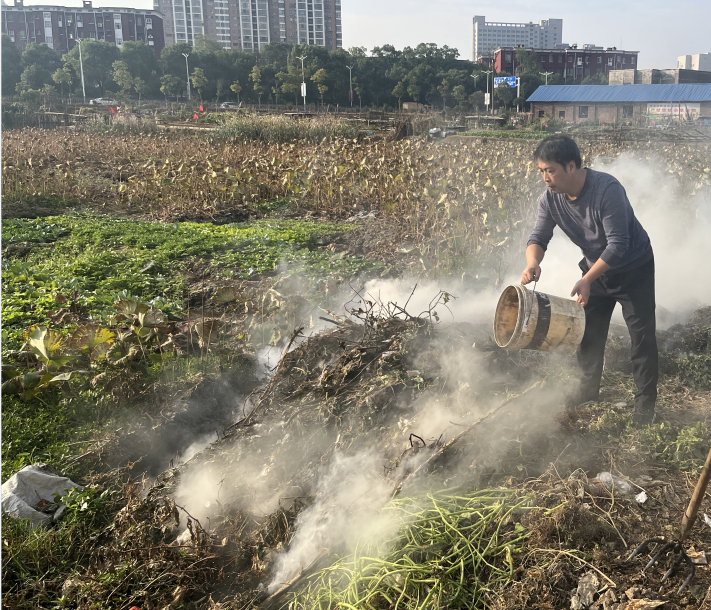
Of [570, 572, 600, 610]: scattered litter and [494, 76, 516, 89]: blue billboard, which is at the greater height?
[494, 76, 516, 89]: blue billboard

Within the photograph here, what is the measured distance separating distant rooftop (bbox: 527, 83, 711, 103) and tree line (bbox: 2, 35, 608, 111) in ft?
16.2

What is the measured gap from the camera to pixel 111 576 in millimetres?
2508

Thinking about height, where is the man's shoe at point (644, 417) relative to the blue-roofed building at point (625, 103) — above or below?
below

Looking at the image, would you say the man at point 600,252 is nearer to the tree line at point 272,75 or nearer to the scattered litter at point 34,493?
the scattered litter at point 34,493

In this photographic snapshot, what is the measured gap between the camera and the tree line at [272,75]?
51.3 meters

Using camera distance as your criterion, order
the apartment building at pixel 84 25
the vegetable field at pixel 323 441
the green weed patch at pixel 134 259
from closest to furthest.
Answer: the vegetable field at pixel 323 441, the green weed patch at pixel 134 259, the apartment building at pixel 84 25

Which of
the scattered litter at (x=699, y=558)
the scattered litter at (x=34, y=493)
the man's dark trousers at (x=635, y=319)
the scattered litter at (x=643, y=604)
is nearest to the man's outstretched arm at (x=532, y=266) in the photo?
the man's dark trousers at (x=635, y=319)

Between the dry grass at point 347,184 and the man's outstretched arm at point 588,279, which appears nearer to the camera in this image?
the man's outstretched arm at point 588,279

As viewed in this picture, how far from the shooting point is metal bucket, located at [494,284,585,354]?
3.18 m

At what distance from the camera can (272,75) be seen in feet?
200

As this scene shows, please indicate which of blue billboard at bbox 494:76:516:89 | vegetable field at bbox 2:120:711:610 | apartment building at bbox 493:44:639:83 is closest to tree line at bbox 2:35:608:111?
blue billboard at bbox 494:76:516:89

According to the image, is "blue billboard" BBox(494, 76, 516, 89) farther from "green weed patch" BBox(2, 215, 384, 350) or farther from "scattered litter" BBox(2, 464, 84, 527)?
"scattered litter" BBox(2, 464, 84, 527)

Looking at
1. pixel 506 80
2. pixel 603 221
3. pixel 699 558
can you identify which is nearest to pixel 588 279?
pixel 603 221

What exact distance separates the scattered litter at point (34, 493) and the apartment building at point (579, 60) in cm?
4994
